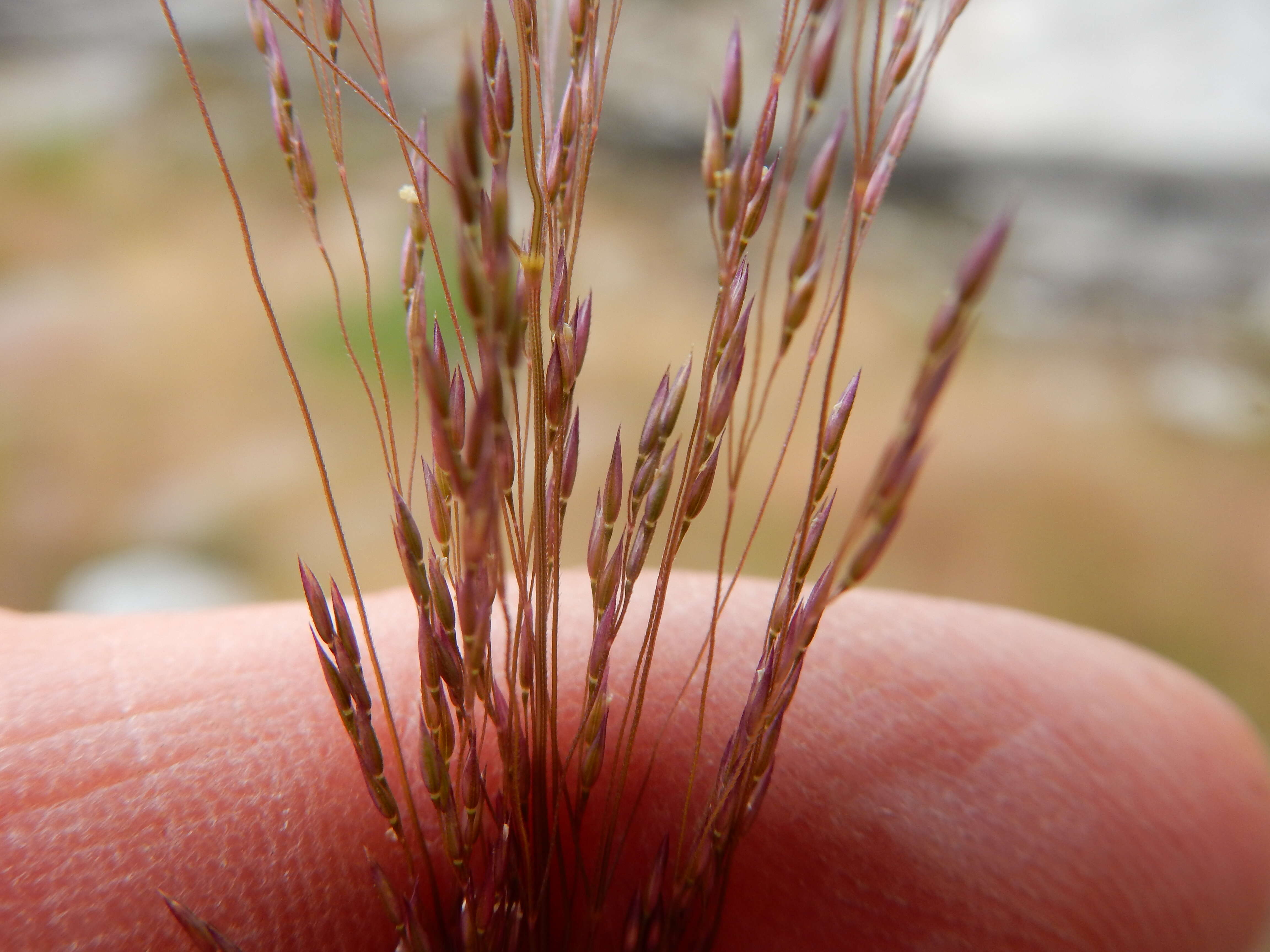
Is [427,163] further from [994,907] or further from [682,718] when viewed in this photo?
[994,907]

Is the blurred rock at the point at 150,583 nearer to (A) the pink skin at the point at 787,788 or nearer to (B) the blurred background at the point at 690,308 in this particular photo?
(B) the blurred background at the point at 690,308

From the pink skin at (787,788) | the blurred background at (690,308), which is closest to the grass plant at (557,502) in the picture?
the pink skin at (787,788)

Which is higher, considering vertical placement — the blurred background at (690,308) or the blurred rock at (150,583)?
the blurred background at (690,308)

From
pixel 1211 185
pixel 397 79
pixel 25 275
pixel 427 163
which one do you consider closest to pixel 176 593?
pixel 25 275

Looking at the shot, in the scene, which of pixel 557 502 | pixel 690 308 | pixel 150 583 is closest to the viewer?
pixel 557 502

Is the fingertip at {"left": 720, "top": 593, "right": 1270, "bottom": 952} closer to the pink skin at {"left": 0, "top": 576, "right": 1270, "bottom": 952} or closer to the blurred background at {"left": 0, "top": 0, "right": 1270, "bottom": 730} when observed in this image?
the pink skin at {"left": 0, "top": 576, "right": 1270, "bottom": 952}

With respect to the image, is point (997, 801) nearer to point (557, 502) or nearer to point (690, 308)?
point (557, 502)

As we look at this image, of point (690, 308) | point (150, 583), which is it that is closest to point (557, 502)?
point (150, 583)

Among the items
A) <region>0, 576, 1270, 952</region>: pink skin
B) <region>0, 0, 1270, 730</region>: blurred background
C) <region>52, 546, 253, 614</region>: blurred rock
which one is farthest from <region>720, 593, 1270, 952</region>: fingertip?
<region>52, 546, 253, 614</region>: blurred rock
